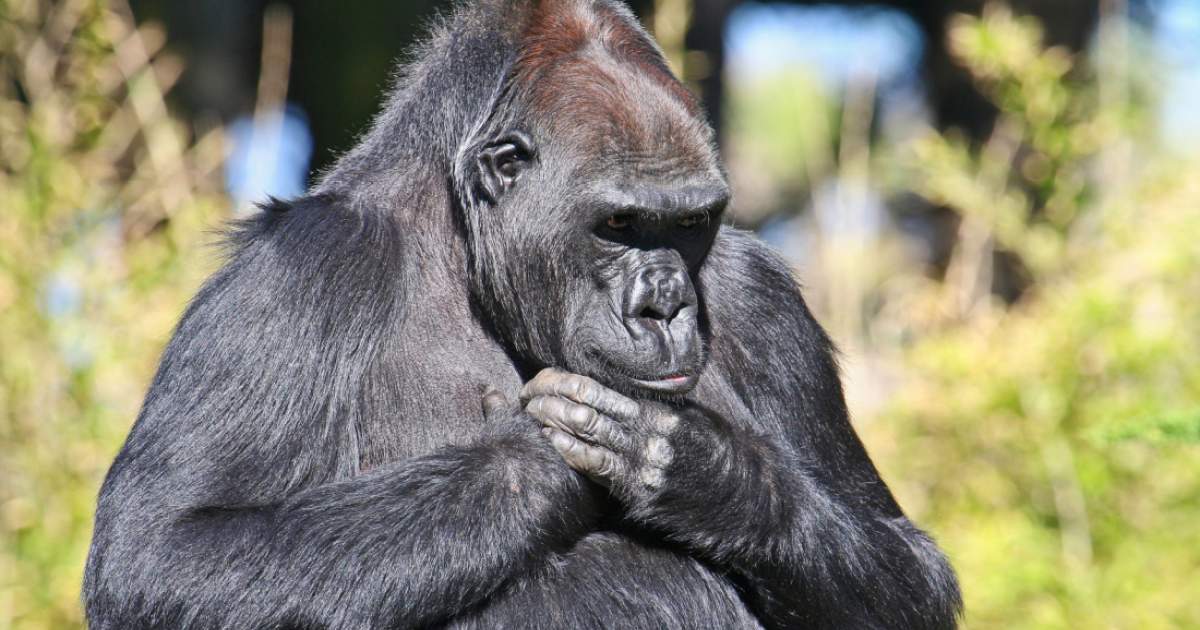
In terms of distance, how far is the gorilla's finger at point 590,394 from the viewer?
12.6ft

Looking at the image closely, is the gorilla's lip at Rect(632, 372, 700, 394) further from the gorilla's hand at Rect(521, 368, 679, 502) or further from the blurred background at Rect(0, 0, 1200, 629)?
the blurred background at Rect(0, 0, 1200, 629)

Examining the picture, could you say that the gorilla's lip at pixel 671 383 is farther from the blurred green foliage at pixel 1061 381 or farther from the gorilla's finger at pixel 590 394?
the blurred green foliage at pixel 1061 381

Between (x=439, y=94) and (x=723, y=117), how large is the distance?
901cm

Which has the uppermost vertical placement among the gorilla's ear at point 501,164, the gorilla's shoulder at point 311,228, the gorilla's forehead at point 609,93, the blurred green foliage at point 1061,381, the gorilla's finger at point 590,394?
the gorilla's forehead at point 609,93

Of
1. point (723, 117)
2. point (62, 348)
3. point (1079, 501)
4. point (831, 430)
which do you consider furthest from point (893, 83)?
point (831, 430)

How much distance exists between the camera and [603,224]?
4.04m

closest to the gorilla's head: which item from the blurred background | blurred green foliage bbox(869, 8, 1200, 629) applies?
the blurred background

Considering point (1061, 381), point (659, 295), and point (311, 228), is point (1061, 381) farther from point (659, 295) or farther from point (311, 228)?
point (311, 228)

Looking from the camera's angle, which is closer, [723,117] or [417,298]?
[417,298]

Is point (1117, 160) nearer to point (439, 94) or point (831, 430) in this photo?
point (831, 430)

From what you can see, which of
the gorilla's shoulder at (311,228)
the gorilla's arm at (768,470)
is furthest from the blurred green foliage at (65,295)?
the gorilla's arm at (768,470)

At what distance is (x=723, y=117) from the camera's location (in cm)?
1316

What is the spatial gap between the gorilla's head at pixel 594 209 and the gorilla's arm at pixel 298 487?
313mm

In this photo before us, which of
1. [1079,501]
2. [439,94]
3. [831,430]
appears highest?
[439,94]
